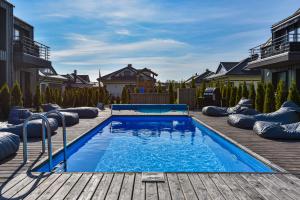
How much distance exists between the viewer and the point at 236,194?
397 centimetres

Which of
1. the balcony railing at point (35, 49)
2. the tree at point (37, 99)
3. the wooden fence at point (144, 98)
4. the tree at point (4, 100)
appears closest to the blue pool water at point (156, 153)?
the tree at point (4, 100)

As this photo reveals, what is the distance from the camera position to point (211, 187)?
4.23 metres

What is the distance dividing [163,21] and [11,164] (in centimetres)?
1486

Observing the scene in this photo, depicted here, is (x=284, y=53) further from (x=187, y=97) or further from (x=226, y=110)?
(x=187, y=97)

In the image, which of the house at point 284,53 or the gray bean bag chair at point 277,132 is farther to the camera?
the house at point 284,53

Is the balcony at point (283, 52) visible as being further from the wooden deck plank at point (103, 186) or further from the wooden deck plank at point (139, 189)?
the wooden deck plank at point (103, 186)

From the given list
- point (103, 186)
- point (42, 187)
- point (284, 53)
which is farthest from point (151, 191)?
point (284, 53)

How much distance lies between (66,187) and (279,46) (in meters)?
20.8

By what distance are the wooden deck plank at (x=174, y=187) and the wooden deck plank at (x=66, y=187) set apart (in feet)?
4.80

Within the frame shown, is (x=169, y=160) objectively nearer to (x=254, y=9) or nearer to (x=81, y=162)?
(x=81, y=162)

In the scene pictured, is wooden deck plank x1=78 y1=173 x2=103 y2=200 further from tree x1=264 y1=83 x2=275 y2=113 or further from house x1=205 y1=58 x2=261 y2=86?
house x1=205 y1=58 x2=261 y2=86

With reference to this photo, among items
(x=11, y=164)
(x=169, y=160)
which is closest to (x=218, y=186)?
(x=169, y=160)

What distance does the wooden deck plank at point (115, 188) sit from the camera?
12.7ft

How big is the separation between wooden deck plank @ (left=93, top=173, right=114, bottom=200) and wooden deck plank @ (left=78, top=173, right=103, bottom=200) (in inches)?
2.2
